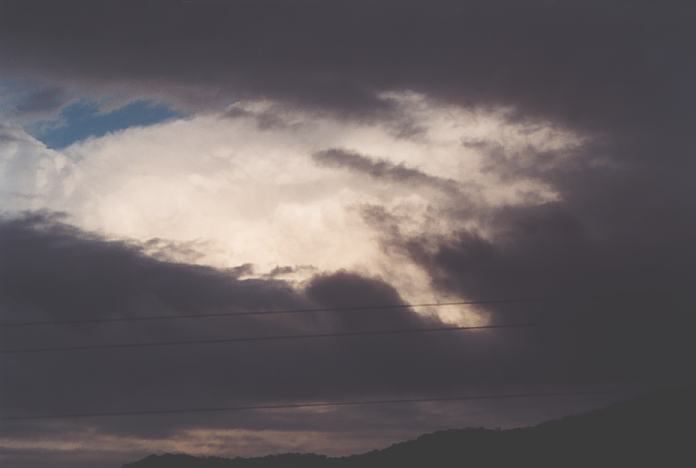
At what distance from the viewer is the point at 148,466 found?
504 ft

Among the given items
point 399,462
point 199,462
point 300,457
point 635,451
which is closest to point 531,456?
point 635,451

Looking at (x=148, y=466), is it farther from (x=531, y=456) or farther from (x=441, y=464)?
(x=531, y=456)

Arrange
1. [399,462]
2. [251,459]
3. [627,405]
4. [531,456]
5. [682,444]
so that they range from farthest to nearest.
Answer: [251,459], [399,462], [627,405], [531,456], [682,444]

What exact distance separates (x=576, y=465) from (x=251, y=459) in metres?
79.2

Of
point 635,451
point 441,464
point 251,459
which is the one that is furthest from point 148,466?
point 635,451

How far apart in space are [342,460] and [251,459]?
31.1 m

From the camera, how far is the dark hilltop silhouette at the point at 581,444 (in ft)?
242

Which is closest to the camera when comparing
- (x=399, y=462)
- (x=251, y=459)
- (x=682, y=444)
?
(x=682, y=444)

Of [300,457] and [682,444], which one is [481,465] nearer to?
[682,444]

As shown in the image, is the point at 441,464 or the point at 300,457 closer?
the point at 441,464

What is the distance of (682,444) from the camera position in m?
72.5

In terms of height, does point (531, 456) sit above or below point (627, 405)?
below

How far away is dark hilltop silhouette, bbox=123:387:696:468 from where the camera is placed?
7375 cm

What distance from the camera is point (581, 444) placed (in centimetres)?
8325
